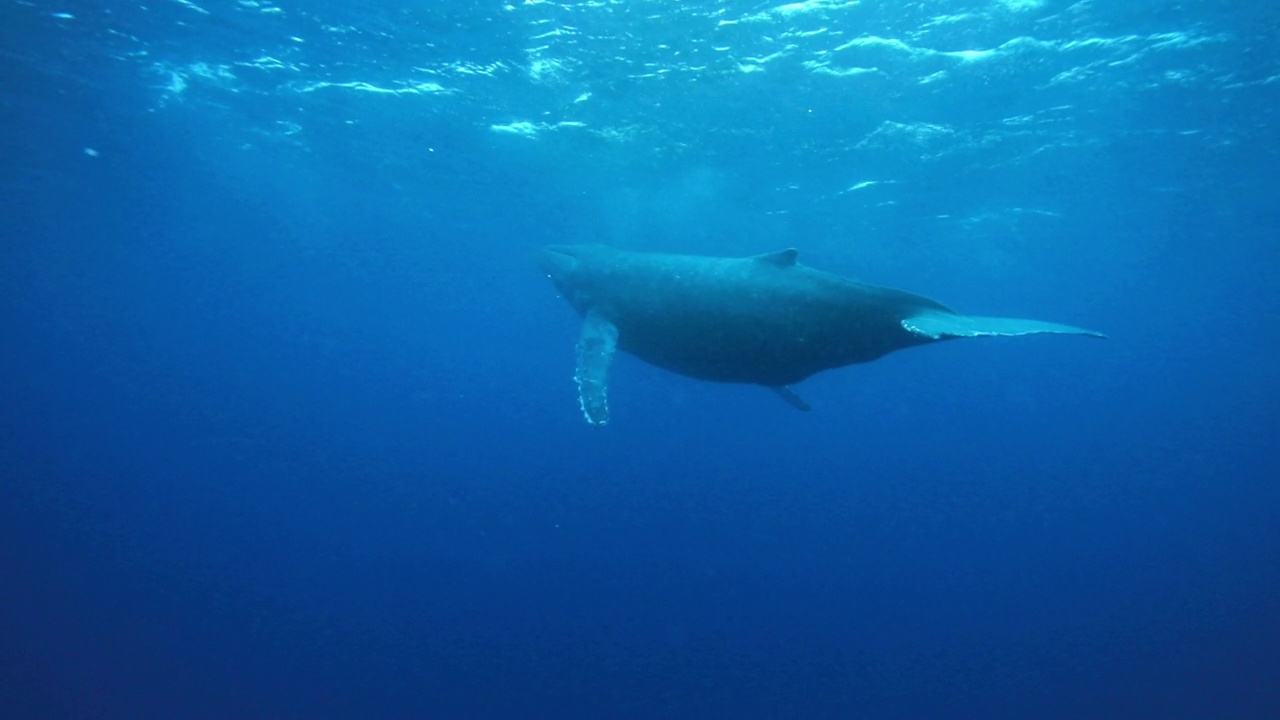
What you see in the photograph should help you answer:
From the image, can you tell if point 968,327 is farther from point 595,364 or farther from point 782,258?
point 595,364

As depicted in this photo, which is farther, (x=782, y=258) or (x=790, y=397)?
(x=790, y=397)

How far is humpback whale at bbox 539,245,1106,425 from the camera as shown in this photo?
6.97 meters

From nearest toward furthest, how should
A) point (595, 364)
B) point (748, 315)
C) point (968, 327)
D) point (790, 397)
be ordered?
1. point (968, 327)
2. point (748, 315)
3. point (595, 364)
4. point (790, 397)

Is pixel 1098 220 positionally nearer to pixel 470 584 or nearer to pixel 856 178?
pixel 856 178

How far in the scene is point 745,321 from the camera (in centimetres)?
761

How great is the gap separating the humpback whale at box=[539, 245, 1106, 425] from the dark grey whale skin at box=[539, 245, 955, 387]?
1 cm

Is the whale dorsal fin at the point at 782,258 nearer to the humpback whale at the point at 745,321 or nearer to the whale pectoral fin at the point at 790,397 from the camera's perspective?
the humpback whale at the point at 745,321

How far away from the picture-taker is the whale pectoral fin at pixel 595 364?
7934 mm

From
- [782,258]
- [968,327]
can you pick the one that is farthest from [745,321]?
[968,327]

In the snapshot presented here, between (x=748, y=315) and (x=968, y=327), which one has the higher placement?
(x=968, y=327)

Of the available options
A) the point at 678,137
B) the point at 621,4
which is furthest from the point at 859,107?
the point at 621,4

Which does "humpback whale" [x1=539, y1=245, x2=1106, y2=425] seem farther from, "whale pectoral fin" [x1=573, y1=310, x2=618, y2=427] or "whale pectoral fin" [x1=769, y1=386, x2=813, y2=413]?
"whale pectoral fin" [x1=769, y1=386, x2=813, y2=413]

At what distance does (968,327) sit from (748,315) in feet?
7.12

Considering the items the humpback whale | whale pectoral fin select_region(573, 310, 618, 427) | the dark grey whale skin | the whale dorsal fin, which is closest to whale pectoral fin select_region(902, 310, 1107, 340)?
the humpback whale
